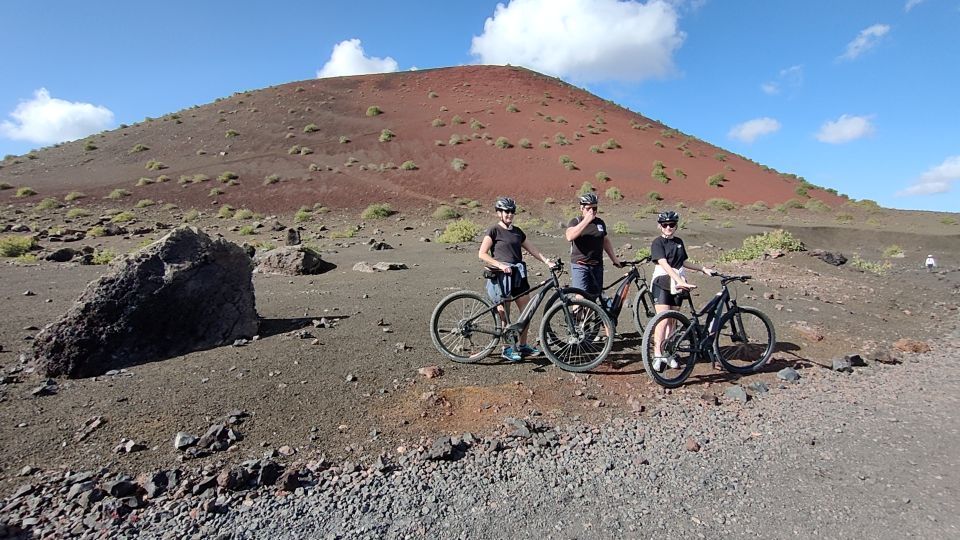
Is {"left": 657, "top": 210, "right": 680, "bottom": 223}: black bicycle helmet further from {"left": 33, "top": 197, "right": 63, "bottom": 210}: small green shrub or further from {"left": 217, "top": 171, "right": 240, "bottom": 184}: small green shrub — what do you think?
{"left": 217, "top": 171, "right": 240, "bottom": 184}: small green shrub

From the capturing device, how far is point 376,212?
2617 centimetres

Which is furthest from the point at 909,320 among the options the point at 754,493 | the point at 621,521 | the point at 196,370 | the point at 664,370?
the point at 196,370

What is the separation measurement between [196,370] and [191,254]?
1.53 m

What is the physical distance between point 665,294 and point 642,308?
107 centimetres

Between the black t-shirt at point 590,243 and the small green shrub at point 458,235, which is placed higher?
the small green shrub at point 458,235

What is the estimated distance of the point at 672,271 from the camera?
493 centimetres

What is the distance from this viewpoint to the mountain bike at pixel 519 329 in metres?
5.16

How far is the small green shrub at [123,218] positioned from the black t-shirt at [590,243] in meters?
25.0

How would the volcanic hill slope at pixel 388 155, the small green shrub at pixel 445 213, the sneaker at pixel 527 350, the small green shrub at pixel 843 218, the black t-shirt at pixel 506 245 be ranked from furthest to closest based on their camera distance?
the volcanic hill slope at pixel 388 155
the small green shrub at pixel 843 218
the small green shrub at pixel 445 213
the sneaker at pixel 527 350
the black t-shirt at pixel 506 245

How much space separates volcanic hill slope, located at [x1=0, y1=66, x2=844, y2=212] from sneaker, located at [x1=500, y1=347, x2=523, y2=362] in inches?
971

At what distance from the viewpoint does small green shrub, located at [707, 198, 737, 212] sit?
3050 cm

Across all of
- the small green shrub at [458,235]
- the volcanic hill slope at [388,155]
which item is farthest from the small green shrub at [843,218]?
the small green shrub at [458,235]

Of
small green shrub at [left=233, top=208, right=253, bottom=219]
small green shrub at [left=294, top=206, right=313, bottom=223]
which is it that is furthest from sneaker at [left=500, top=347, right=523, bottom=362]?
small green shrub at [left=233, top=208, right=253, bottom=219]

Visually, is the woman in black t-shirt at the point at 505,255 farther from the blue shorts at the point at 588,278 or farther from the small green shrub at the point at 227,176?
the small green shrub at the point at 227,176
